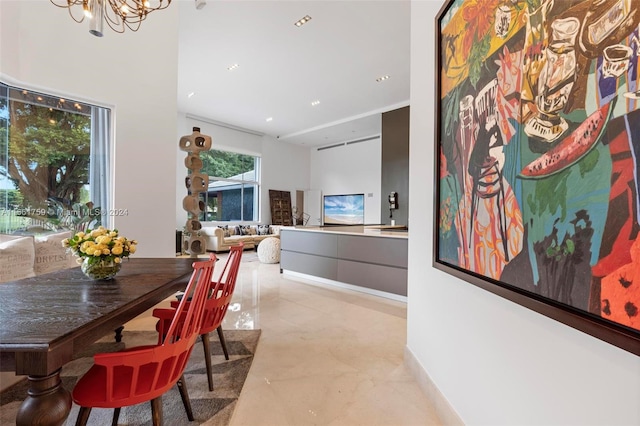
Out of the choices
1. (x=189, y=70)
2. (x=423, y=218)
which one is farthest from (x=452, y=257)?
(x=189, y=70)

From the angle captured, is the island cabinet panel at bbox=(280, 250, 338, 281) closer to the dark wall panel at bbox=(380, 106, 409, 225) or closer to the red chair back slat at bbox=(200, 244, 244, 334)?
the red chair back slat at bbox=(200, 244, 244, 334)

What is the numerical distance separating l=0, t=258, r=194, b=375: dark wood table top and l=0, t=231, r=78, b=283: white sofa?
1.03m

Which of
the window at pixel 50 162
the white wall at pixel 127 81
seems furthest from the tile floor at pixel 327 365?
the window at pixel 50 162

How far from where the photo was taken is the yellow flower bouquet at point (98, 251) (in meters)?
1.69

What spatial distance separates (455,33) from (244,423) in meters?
2.31

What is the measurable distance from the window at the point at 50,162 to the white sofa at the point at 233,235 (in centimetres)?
411

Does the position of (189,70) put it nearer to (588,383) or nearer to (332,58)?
(332,58)

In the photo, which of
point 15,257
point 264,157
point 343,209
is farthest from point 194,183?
point 343,209

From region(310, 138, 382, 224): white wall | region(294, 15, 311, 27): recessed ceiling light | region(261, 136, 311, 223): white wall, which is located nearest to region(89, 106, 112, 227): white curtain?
region(294, 15, 311, 27): recessed ceiling light

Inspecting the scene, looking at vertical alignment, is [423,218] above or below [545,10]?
below

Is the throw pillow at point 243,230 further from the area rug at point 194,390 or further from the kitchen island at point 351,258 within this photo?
the area rug at point 194,390

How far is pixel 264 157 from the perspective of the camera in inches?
415

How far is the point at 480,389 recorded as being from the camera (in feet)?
4.06

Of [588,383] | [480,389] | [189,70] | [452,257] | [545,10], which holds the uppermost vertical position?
[189,70]
